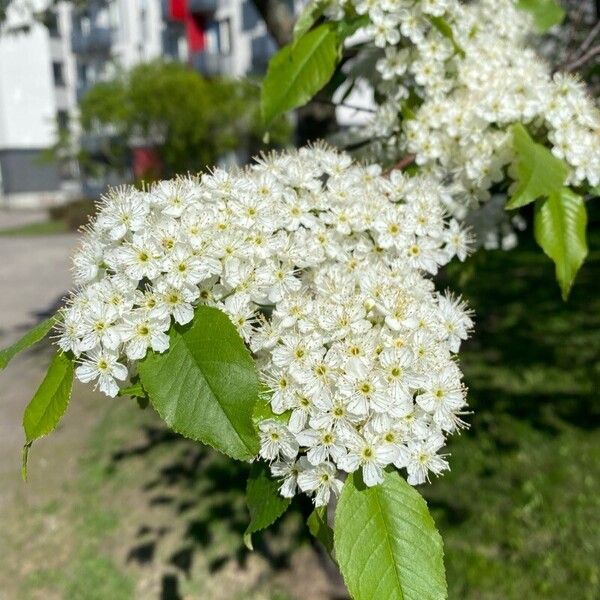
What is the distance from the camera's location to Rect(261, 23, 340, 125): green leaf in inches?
77.5

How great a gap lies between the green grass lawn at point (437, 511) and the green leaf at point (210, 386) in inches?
57.7

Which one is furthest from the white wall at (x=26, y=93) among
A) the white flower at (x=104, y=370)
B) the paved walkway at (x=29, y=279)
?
the white flower at (x=104, y=370)

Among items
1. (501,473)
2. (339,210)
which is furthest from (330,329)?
(501,473)

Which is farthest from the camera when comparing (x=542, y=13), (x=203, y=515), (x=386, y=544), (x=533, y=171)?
(x=203, y=515)

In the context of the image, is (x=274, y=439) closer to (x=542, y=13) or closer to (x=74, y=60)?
(x=542, y=13)

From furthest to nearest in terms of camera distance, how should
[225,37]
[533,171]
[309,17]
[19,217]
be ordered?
[19,217] → [225,37] → [309,17] → [533,171]

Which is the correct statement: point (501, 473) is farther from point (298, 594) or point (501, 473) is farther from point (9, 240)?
point (9, 240)

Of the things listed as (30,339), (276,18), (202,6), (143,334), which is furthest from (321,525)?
(202,6)

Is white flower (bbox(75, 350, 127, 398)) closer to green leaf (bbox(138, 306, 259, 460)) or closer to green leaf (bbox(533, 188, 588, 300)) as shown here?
green leaf (bbox(138, 306, 259, 460))

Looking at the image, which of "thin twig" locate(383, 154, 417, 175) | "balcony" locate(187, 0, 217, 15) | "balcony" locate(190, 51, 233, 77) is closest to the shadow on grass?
"thin twig" locate(383, 154, 417, 175)

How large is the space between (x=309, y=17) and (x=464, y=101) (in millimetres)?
514

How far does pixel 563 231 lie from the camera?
1789 millimetres

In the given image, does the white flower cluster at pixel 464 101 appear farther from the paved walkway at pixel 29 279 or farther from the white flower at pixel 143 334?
the paved walkway at pixel 29 279

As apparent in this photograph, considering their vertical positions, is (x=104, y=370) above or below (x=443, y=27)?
below
